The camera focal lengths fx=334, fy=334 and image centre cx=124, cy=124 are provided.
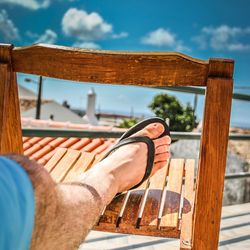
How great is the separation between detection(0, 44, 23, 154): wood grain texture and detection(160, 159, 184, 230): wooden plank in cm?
61

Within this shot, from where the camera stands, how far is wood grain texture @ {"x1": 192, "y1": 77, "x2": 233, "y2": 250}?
95cm

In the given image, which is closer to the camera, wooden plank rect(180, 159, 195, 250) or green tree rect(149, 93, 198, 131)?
wooden plank rect(180, 159, 195, 250)

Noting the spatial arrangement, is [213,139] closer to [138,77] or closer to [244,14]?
[138,77]

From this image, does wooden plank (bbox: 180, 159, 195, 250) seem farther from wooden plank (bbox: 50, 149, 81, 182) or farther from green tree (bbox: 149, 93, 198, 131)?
green tree (bbox: 149, 93, 198, 131)

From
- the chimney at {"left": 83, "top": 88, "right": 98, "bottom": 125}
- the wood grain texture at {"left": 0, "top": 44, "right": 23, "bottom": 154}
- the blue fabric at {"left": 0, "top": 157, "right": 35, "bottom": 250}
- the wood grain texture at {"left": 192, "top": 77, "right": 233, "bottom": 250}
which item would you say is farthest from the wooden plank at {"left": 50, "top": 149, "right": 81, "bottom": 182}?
the chimney at {"left": 83, "top": 88, "right": 98, "bottom": 125}

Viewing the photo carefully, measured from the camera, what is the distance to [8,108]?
126cm

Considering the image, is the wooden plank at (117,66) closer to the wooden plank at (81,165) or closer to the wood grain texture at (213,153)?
the wood grain texture at (213,153)

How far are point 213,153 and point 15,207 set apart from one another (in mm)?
633

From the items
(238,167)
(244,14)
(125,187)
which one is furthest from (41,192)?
(244,14)

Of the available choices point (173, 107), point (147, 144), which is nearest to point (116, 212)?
point (147, 144)

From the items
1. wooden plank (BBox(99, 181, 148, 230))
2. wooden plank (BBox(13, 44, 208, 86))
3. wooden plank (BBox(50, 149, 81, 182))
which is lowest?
wooden plank (BBox(99, 181, 148, 230))

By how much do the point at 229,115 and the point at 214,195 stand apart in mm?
233

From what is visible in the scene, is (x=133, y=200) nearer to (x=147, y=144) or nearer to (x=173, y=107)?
(x=147, y=144)

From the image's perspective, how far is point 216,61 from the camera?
0.95 m
